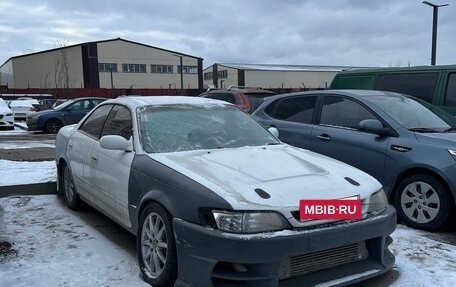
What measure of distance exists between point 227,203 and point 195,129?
1482mm

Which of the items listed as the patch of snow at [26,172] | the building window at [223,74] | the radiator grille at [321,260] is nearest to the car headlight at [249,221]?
the radiator grille at [321,260]

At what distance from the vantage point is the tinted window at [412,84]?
7863 millimetres

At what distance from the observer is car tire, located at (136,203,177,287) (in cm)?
348

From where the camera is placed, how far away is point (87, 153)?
5.26 m

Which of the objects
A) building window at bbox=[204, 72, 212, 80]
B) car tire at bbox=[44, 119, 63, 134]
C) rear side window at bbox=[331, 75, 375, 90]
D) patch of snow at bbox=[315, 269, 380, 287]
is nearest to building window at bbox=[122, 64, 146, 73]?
building window at bbox=[204, 72, 212, 80]

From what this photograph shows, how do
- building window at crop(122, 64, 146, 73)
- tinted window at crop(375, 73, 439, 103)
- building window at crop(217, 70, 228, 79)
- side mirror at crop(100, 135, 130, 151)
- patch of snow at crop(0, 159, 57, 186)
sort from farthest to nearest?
building window at crop(217, 70, 228, 79) → building window at crop(122, 64, 146, 73) → tinted window at crop(375, 73, 439, 103) → patch of snow at crop(0, 159, 57, 186) → side mirror at crop(100, 135, 130, 151)

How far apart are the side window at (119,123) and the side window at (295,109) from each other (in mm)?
2640

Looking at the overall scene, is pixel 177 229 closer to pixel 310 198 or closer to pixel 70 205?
pixel 310 198

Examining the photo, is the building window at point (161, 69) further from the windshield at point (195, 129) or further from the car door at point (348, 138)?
the windshield at point (195, 129)

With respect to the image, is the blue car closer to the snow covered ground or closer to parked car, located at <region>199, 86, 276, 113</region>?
the snow covered ground

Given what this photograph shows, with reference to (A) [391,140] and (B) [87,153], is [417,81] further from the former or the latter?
(B) [87,153]

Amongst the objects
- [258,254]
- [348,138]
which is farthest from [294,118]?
[258,254]

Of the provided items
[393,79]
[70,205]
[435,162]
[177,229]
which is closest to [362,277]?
[177,229]

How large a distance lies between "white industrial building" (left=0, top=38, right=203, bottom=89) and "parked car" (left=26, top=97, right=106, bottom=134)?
40961 millimetres
